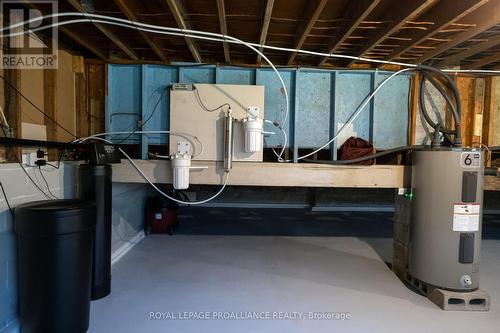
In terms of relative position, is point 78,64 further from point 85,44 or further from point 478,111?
point 478,111

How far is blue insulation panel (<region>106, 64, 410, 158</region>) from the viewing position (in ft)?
10.8

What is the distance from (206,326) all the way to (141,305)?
57 cm

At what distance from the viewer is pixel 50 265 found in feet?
5.57

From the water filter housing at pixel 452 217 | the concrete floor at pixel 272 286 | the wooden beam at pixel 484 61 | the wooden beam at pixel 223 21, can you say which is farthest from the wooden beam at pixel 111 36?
the wooden beam at pixel 484 61

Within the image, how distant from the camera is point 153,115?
327 cm

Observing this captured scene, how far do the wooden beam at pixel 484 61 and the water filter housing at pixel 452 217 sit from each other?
150cm

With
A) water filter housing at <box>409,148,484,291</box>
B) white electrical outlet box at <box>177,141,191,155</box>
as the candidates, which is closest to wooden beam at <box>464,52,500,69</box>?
water filter housing at <box>409,148,484,291</box>

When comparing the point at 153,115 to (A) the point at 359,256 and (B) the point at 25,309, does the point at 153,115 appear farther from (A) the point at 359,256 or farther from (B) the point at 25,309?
(A) the point at 359,256

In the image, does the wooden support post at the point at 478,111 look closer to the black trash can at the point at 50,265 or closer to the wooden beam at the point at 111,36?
the wooden beam at the point at 111,36

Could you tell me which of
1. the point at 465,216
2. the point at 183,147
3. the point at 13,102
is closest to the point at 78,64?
the point at 13,102

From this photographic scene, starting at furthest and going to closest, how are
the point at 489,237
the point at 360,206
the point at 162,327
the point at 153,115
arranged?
1. the point at 360,206
2. the point at 489,237
3. the point at 153,115
4. the point at 162,327

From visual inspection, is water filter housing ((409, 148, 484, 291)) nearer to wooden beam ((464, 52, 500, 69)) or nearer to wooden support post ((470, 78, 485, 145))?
wooden beam ((464, 52, 500, 69))

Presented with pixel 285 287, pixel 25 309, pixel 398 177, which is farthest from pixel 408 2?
pixel 25 309

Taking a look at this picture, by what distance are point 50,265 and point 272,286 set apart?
166 centimetres
